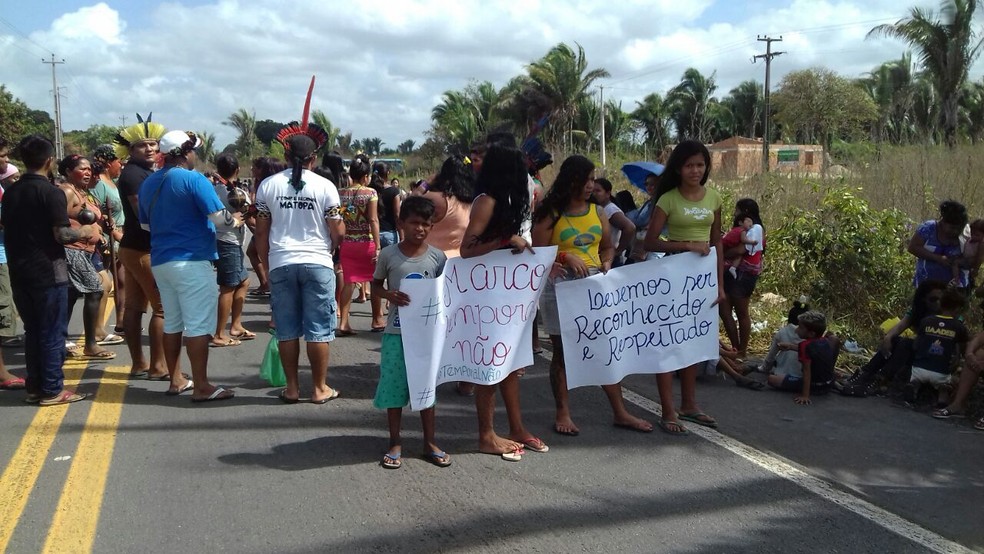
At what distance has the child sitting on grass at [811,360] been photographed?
6.11 metres

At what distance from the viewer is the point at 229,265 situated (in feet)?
25.9

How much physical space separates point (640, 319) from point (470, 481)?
1.69 meters

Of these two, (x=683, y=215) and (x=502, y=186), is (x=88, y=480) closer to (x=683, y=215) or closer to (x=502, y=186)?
(x=502, y=186)

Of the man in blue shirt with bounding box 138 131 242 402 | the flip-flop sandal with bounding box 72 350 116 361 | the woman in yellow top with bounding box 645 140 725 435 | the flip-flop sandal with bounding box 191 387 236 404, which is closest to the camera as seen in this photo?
the woman in yellow top with bounding box 645 140 725 435

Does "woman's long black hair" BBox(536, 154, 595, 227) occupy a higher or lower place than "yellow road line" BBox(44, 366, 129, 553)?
higher

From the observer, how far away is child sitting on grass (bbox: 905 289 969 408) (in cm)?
596

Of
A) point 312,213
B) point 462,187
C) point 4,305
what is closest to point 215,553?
point 312,213

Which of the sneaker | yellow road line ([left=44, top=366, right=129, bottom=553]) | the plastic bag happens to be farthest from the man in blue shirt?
the sneaker

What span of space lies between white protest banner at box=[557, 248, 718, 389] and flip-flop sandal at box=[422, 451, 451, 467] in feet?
3.16

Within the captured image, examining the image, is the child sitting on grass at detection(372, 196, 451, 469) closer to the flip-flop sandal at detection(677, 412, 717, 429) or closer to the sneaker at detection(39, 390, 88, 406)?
the flip-flop sandal at detection(677, 412, 717, 429)

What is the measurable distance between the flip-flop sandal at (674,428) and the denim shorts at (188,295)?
3.29 metres

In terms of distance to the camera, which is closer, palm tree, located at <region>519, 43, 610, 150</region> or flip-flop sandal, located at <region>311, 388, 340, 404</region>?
flip-flop sandal, located at <region>311, 388, 340, 404</region>

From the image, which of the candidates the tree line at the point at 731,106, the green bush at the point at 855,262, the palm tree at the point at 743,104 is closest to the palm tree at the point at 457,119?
the tree line at the point at 731,106

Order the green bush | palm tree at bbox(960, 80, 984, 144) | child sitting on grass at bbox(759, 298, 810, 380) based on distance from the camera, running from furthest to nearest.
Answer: palm tree at bbox(960, 80, 984, 144) < the green bush < child sitting on grass at bbox(759, 298, 810, 380)
